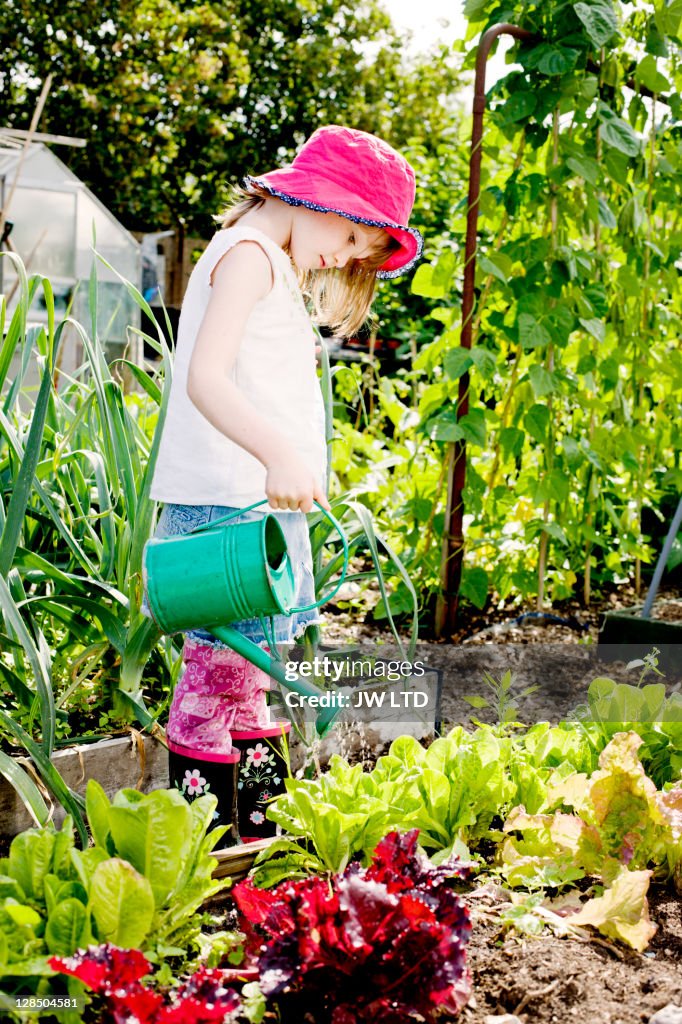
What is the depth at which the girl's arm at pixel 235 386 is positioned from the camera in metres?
1.20

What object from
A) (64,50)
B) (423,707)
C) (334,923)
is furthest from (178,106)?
(334,923)

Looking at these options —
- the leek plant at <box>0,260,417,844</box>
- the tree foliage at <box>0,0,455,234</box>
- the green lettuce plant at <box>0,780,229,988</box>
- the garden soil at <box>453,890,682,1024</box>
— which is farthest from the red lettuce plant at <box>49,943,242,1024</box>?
the tree foliage at <box>0,0,455,234</box>

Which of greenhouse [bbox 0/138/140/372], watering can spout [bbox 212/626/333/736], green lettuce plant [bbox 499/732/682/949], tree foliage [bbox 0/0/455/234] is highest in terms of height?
tree foliage [bbox 0/0/455/234]

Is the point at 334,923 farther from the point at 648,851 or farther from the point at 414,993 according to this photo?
the point at 648,851

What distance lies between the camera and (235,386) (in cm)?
125

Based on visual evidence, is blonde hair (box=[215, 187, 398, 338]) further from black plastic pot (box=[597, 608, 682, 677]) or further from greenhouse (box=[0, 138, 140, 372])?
greenhouse (box=[0, 138, 140, 372])

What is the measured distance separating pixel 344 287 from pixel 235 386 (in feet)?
1.26

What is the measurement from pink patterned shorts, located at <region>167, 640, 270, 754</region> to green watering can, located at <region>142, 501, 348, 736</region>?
17 centimetres

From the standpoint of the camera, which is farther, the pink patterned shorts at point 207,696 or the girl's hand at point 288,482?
the pink patterned shorts at point 207,696

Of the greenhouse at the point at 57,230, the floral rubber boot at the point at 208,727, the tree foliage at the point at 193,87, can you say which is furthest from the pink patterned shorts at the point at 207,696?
the tree foliage at the point at 193,87

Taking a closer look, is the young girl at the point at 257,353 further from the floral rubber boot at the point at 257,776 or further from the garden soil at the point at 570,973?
the garden soil at the point at 570,973

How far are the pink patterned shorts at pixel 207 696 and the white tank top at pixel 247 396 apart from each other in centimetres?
23

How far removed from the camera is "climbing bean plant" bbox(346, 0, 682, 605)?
2.56m

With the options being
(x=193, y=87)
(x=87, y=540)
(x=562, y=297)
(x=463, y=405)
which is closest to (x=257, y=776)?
(x=87, y=540)
